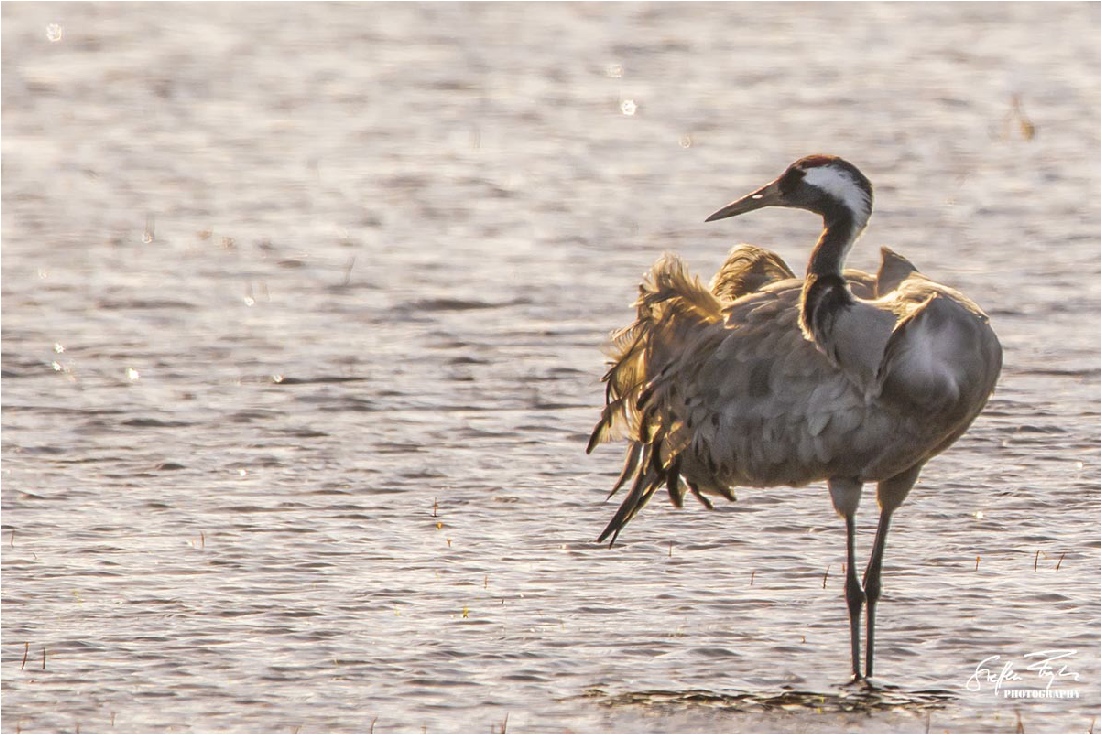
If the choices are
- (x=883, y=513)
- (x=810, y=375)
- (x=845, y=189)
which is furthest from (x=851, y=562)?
(x=845, y=189)

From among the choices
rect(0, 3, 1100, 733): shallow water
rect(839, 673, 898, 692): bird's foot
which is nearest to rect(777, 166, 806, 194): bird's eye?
rect(0, 3, 1100, 733): shallow water

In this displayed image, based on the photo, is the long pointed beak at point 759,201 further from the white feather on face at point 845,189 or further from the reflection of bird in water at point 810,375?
the white feather on face at point 845,189

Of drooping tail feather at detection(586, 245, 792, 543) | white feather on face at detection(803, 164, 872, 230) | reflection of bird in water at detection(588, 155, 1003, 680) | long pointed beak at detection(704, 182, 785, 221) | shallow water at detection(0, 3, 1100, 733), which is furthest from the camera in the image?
drooping tail feather at detection(586, 245, 792, 543)

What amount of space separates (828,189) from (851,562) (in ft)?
4.35

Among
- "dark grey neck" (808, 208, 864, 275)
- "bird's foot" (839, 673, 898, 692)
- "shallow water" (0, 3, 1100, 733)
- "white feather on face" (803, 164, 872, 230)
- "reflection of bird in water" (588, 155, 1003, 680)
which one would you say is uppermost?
"white feather on face" (803, 164, 872, 230)

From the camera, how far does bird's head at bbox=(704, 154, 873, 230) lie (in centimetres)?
749

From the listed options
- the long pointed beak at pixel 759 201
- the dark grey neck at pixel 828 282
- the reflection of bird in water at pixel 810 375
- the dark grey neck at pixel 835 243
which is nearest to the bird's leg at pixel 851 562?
the reflection of bird in water at pixel 810 375

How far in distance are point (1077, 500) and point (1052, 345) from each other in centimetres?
249

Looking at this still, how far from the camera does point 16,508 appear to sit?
29.8 feet

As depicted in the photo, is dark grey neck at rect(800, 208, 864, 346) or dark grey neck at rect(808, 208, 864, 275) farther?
dark grey neck at rect(808, 208, 864, 275)

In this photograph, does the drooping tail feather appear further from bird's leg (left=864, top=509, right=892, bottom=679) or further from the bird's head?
bird's leg (left=864, top=509, right=892, bottom=679)

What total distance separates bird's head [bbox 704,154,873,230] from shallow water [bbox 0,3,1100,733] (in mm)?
1497

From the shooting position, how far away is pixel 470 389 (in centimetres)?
1088

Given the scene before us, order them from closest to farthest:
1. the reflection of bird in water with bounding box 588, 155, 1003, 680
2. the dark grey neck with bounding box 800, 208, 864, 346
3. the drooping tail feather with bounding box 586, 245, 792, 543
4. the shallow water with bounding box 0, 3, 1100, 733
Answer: the reflection of bird in water with bounding box 588, 155, 1003, 680, the dark grey neck with bounding box 800, 208, 864, 346, the shallow water with bounding box 0, 3, 1100, 733, the drooping tail feather with bounding box 586, 245, 792, 543
